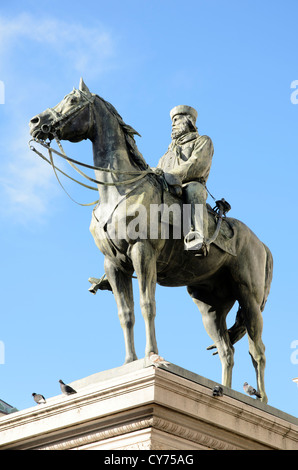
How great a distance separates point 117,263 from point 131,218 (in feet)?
2.53

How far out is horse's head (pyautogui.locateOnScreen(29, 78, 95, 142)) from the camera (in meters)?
12.5

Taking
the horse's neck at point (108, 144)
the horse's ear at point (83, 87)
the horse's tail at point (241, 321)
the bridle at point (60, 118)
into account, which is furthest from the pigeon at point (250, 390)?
the horse's ear at point (83, 87)

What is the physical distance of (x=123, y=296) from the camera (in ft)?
40.7

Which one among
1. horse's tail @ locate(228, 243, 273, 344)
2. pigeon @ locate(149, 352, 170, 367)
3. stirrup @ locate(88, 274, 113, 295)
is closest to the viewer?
pigeon @ locate(149, 352, 170, 367)

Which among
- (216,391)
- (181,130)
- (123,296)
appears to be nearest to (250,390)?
(216,391)

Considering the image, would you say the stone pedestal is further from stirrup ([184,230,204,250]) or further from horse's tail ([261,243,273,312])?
horse's tail ([261,243,273,312])

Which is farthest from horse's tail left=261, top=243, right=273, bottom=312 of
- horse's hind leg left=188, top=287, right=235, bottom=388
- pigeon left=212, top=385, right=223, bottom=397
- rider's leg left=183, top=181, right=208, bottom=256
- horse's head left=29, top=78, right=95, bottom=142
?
horse's head left=29, top=78, right=95, bottom=142

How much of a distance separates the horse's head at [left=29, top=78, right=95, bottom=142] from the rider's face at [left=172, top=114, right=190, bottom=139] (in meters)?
1.76

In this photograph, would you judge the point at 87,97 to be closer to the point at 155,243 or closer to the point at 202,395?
the point at 155,243

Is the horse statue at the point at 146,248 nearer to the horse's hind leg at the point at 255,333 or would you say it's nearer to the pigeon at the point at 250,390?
the horse's hind leg at the point at 255,333

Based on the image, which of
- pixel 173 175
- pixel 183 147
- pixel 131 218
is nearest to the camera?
pixel 131 218

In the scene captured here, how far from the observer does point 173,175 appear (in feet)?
41.8

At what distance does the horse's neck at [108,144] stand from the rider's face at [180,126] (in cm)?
Answer: 141
